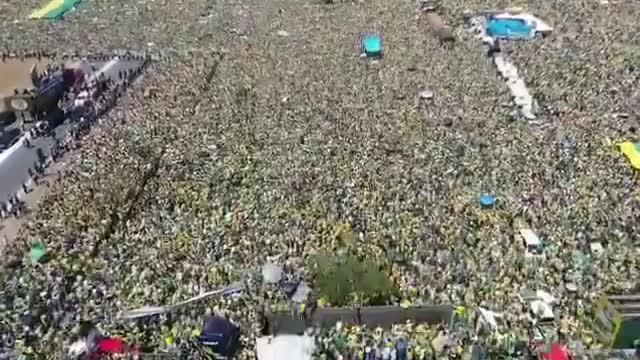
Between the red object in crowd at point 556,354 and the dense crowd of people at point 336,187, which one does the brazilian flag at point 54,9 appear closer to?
the dense crowd of people at point 336,187

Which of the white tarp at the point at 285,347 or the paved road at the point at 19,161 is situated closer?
the white tarp at the point at 285,347

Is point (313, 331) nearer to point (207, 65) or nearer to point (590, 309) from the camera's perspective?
point (590, 309)

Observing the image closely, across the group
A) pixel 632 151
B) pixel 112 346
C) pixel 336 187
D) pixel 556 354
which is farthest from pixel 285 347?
pixel 632 151

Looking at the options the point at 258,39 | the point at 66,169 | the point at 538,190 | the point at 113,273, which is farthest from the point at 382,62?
the point at 113,273

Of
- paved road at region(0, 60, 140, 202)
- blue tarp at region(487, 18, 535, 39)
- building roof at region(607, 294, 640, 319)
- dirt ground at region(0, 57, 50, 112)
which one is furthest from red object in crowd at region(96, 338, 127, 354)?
blue tarp at region(487, 18, 535, 39)

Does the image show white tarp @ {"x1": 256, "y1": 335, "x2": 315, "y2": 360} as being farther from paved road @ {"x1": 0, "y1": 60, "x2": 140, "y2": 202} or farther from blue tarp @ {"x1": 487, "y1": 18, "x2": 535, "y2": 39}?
blue tarp @ {"x1": 487, "y1": 18, "x2": 535, "y2": 39}

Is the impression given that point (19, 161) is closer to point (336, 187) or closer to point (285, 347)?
point (336, 187)

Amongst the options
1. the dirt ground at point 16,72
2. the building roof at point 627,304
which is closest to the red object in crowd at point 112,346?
the building roof at point 627,304

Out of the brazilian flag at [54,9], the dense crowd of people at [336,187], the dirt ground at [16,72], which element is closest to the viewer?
the dense crowd of people at [336,187]
